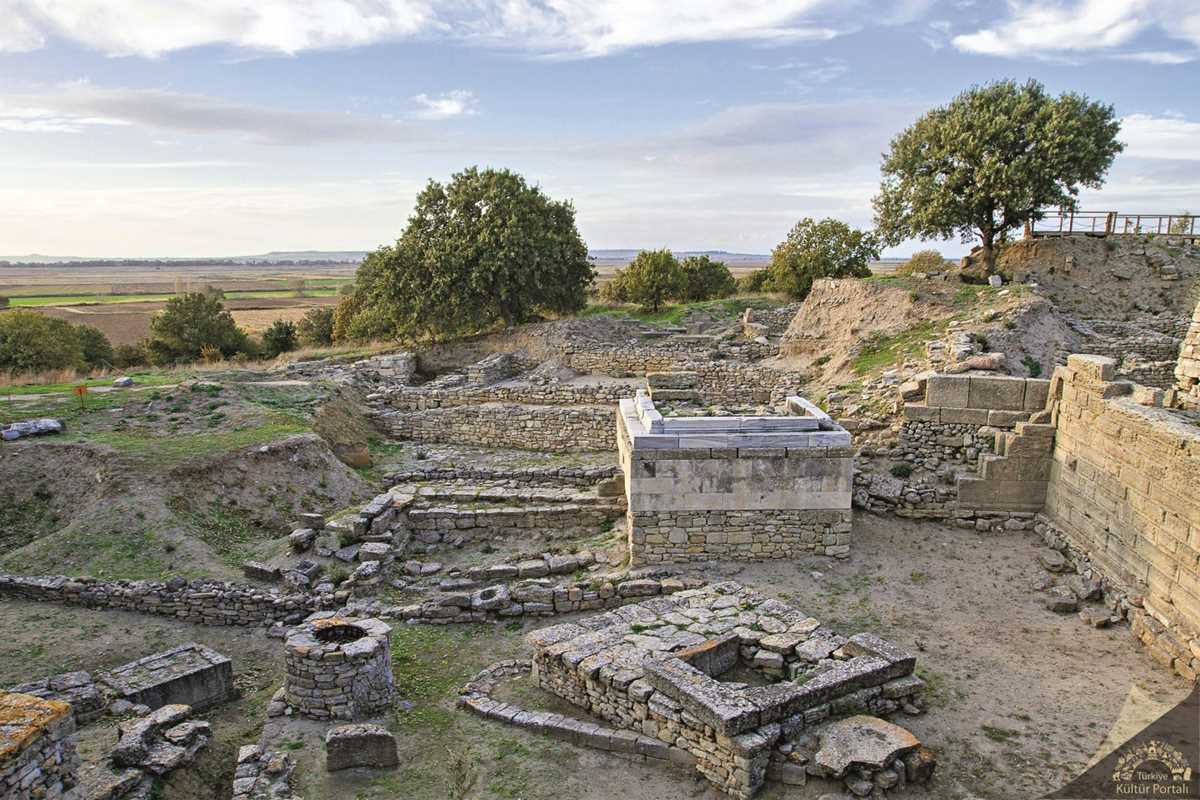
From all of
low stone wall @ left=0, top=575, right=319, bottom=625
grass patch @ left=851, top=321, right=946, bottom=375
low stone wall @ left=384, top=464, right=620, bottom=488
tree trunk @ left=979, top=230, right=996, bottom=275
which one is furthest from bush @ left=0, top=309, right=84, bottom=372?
tree trunk @ left=979, top=230, right=996, bottom=275

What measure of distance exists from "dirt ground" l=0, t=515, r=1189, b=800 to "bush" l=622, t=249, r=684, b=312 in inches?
1108

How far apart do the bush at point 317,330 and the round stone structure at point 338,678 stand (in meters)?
32.9

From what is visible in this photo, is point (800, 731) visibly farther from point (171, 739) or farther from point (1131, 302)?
point (1131, 302)

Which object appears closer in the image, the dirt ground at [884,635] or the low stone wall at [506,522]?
the dirt ground at [884,635]

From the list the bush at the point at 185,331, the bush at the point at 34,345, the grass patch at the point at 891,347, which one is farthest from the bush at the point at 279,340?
the grass patch at the point at 891,347

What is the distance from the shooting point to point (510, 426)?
18406mm

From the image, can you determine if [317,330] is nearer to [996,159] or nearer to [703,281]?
[703,281]

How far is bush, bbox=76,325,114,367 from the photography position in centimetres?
3038

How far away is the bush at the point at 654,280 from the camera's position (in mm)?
39153

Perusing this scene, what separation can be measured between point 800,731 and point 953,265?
25.0 m

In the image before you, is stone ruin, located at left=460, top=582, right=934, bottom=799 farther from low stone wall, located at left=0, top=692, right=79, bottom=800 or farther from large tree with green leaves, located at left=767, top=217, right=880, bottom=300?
large tree with green leaves, located at left=767, top=217, right=880, bottom=300

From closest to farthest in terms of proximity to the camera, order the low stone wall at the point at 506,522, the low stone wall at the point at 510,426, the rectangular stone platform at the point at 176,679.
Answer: the rectangular stone platform at the point at 176,679, the low stone wall at the point at 506,522, the low stone wall at the point at 510,426

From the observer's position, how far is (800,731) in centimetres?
677

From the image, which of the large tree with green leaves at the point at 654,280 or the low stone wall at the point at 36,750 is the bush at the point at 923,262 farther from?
the low stone wall at the point at 36,750
